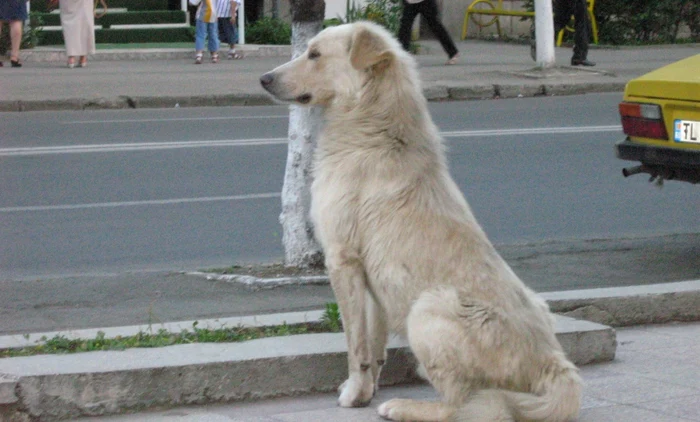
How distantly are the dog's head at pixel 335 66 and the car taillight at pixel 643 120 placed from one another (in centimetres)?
329

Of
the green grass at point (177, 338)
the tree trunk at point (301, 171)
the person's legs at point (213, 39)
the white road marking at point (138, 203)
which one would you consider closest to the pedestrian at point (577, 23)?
the person's legs at point (213, 39)

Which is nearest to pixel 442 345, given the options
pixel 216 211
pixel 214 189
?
pixel 216 211

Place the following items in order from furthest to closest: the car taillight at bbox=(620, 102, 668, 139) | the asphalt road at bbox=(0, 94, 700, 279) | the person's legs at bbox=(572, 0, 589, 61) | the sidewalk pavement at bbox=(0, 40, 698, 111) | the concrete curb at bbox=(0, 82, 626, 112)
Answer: the person's legs at bbox=(572, 0, 589, 61) < the sidewalk pavement at bbox=(0, 40, 698, 111) < the concrete curb at bbox=(0, 82, 626, 112) < the asphalt road at bbox=(0, 94, 700, 279) < the car taillight at bbox=(620, 102, 668, 139)

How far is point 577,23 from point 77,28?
8.53 m

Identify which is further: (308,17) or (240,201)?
(240,201)

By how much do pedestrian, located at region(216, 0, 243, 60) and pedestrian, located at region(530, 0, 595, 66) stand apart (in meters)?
5.79

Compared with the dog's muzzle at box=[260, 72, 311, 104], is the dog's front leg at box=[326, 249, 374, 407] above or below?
below

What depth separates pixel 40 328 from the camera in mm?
5496

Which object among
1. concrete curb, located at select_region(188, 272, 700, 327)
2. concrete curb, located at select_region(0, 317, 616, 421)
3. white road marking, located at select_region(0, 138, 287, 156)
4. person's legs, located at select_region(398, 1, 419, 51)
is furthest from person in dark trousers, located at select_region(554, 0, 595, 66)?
concrete curb, located at select_region(0, 317, 616, 421)

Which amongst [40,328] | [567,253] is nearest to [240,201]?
[567,253]

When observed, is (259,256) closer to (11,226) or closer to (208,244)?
(208,244)

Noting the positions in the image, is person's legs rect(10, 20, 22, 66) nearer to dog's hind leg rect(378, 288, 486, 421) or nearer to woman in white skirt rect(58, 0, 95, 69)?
woman in white skirt rect(58, 0, 95, 69)

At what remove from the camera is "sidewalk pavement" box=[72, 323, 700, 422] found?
4527 millimetres

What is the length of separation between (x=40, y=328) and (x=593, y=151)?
7653 millimetres
